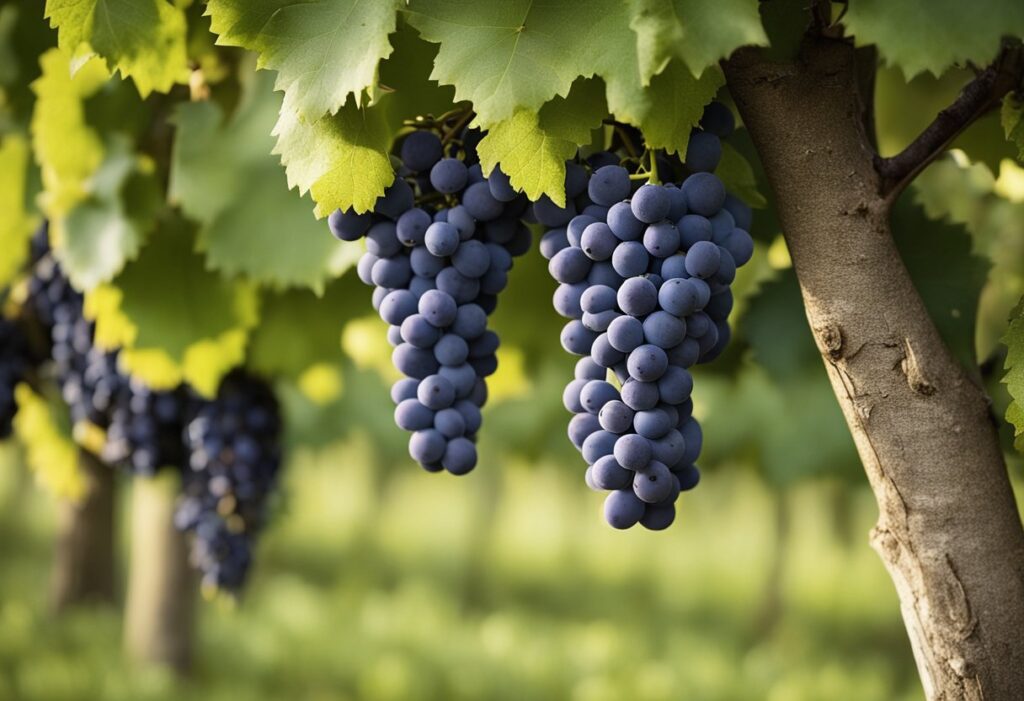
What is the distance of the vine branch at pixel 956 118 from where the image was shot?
0.97 meters

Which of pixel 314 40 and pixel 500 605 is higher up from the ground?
pixel 500 605

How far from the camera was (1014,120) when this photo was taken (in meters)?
0.97

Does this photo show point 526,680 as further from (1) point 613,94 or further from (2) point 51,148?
(1) point 613,94

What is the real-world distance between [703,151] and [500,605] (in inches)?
A: 199

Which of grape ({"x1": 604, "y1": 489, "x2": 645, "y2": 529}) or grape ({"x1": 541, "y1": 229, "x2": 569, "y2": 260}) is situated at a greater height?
grape ({"x1": 541, "y1": 229, "x2": 569, "y2": 260})

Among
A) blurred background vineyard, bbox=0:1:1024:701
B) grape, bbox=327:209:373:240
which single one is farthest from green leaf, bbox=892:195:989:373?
grape, bbox=327:209:373:240

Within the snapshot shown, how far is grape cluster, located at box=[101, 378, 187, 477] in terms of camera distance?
2158mm

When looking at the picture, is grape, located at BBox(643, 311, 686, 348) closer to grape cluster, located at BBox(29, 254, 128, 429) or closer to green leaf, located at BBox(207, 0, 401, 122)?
green leaf, located at BBox(207, 0, 401, 122)

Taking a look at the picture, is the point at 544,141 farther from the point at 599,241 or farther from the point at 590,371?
the point at 590,371

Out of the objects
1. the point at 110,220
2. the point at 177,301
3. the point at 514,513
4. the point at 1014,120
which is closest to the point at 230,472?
the point at 177,301

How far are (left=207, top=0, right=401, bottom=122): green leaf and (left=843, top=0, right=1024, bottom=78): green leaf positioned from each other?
39 centimetres

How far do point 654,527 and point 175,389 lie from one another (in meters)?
1.47

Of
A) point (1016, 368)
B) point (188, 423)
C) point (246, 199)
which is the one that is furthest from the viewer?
point (188, 423)

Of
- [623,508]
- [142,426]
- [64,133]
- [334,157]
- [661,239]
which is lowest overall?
[623,508]
